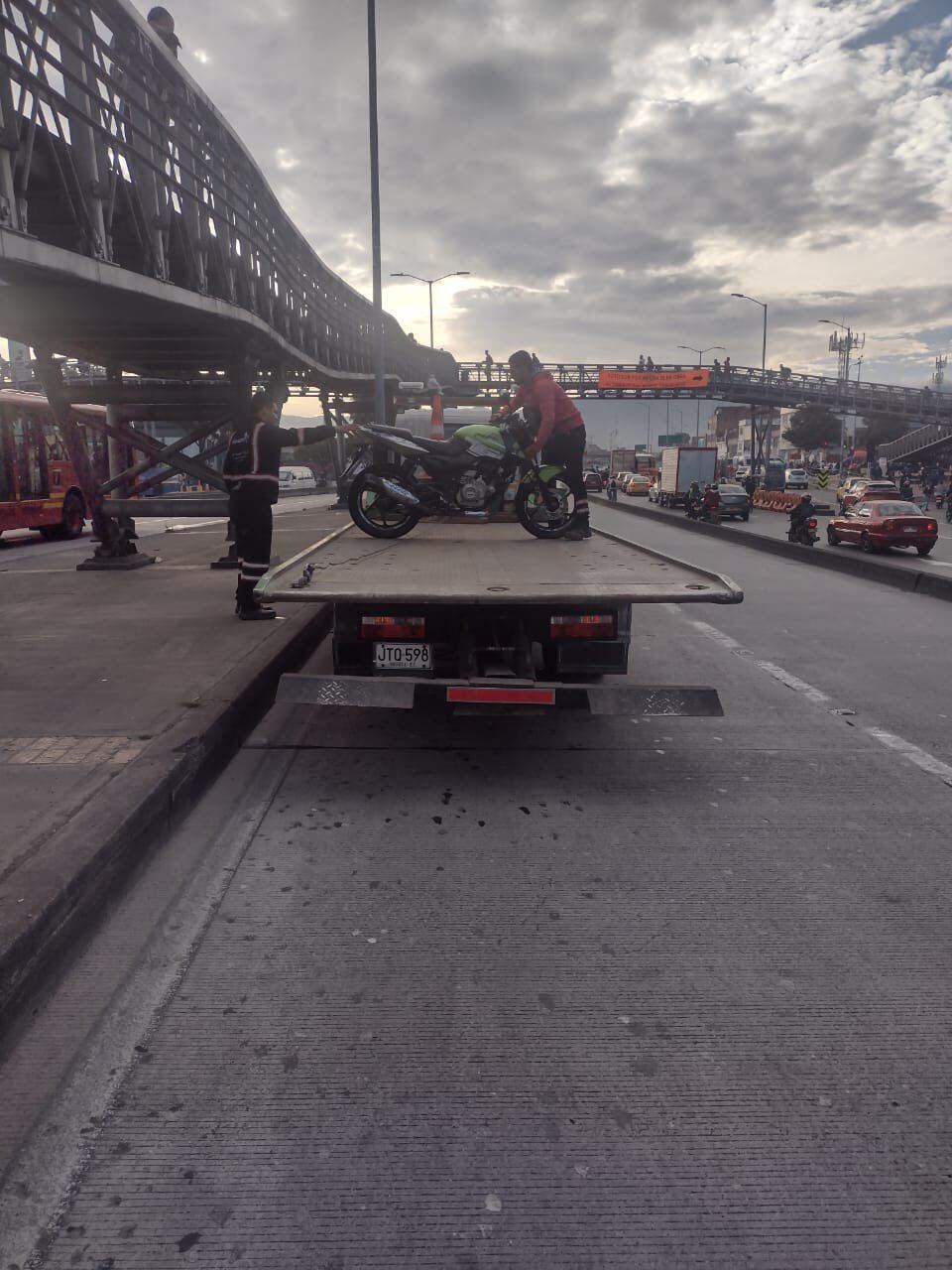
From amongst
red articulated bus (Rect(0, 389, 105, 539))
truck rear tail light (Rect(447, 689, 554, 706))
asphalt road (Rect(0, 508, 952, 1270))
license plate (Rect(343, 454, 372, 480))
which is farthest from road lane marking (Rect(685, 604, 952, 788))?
red articulated bus (Rect(0, 389, 105, 539))

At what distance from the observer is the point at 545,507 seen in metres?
8.37

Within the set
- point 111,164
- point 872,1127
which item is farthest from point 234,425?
point 872,1127

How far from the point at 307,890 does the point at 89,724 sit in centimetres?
239

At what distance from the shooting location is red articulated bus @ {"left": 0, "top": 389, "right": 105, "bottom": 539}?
64.2 feet

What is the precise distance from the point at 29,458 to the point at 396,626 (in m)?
18.4

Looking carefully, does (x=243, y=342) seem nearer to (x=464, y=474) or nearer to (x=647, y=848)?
(x=464, y=474)

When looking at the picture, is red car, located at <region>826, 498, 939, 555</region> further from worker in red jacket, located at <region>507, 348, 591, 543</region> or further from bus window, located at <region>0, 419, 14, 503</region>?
bus window, located at <region>0, 419, 14, 503</region>

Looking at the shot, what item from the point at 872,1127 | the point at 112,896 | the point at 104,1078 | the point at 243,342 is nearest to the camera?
the point at 872,1127

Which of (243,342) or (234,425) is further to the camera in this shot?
(234,425)

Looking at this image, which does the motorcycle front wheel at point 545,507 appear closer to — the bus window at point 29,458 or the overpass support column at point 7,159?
the overpass support column at point 7,159

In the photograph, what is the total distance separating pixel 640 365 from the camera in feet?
224

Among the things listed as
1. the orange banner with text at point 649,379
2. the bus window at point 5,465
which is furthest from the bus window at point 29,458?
the orange banner with text at point 649,379

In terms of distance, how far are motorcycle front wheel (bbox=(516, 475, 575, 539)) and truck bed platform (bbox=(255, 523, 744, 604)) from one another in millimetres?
582

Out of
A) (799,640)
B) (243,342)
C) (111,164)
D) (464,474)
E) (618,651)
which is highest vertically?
(111,164)
